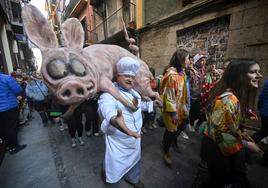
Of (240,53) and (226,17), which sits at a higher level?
(226,17)

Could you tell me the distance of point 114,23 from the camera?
27.9 feet

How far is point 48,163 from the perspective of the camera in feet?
8.10

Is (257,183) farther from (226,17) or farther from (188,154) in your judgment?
(226,17)

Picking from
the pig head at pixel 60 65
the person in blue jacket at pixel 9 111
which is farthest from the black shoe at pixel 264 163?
the person in blue jacket at pixel 9 111

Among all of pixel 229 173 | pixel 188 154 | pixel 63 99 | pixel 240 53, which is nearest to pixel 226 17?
A: pixel 240 53

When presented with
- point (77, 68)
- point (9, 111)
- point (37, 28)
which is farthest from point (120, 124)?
point (9, 111)

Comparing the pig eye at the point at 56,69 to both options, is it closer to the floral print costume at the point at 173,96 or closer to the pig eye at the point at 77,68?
the pig eye at the point at 77,68

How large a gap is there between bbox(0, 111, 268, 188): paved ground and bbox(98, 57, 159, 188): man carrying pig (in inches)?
27.3

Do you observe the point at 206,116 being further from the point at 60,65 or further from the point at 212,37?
the point at 212,37

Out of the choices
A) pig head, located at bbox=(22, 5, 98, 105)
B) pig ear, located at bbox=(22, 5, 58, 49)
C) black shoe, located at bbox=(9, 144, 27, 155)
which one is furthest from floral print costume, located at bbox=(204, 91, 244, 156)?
black shoe, located at bbox=(9, 144, 27, 155)

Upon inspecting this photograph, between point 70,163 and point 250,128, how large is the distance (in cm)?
427

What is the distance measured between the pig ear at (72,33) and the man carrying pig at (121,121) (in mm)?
335

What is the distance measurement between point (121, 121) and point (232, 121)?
3.23 feet

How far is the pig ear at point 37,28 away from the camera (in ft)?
2.68
